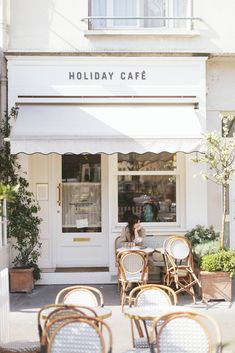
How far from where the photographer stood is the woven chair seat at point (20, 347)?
6.80 meters

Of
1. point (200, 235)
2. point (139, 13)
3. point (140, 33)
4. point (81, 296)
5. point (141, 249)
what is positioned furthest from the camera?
point (139, 13)

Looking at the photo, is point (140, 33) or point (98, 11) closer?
point (140, 33)

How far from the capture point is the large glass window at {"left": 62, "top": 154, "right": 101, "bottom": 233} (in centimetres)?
1377

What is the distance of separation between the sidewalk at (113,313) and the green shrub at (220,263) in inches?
24.5

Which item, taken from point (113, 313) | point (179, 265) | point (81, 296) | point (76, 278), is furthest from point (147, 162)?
point (81, 296)

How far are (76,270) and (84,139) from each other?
3177 mm

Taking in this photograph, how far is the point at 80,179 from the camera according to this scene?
545 inches

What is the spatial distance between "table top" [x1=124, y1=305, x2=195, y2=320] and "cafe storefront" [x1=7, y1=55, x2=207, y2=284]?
4744 millimetres

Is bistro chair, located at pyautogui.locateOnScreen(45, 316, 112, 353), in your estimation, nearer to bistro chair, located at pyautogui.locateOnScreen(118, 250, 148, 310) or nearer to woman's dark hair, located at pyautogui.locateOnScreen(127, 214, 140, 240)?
bistro chair, located at pyautogui.locateOnScreen(118, 250, 148, 310)

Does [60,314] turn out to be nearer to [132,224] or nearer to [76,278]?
[132,224]

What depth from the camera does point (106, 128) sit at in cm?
1203

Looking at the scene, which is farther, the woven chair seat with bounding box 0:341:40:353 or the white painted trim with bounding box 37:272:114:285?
the white painted trim with bounding box 37:272:114:285

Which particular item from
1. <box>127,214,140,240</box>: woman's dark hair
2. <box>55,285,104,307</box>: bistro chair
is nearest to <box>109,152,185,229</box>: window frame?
<box>127,214,140,240</box>: woman's dark hair

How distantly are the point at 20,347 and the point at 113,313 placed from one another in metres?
3.70
